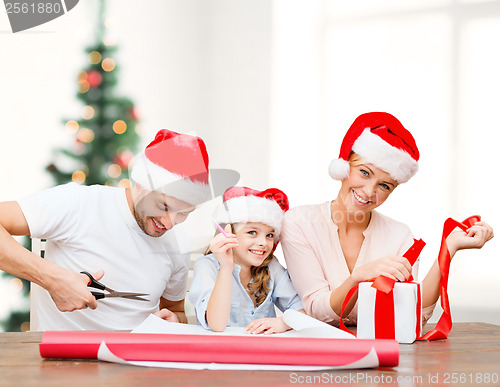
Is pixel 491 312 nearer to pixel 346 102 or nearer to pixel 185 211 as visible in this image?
pixel 346 102

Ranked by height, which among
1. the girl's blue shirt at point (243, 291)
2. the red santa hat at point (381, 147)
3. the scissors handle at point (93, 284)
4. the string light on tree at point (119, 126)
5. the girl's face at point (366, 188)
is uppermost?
the string light on tree at point (119, 126)

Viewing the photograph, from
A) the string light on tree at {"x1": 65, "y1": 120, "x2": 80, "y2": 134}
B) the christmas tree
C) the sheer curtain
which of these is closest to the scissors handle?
the christmas tree

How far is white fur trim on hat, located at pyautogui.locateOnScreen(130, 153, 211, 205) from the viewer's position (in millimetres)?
1420

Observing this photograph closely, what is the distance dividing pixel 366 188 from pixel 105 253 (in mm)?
703

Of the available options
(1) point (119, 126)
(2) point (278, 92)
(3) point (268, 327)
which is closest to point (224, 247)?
(3) point (268, 327)

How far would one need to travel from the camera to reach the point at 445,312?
3.92ft

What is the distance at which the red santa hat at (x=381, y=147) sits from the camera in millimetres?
1514

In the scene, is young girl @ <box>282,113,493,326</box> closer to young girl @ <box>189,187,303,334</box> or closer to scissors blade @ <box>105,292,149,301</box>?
young girl @ <box>189,187,303,334</box>

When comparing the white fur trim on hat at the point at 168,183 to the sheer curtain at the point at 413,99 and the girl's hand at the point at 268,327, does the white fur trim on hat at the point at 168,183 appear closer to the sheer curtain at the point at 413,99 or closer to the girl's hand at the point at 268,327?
the girl's hand at the point at 268,327

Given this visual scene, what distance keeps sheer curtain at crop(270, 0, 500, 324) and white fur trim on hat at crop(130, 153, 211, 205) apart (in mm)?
2228

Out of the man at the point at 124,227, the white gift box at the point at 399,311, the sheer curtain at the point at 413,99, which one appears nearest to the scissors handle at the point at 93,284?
the man at the point at 124,227

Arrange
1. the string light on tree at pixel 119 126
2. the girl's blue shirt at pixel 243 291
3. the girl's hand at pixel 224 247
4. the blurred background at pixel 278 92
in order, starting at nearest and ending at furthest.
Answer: the girl's hand at pixel 224 247
the girl's blue shirt at pixel 243 291
the string light on tree at pixel 119 126
the blurred background at pixel 278 92

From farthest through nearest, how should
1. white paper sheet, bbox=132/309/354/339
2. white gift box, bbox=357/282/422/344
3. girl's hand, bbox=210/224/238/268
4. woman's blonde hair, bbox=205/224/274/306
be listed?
woman's blonde hair, bbox=205/224/274/306 → girl's hand, bbox=210/224/238/268 → white gift box, bbox=357/282/422/344 → white paper sheet, bbox=132/309/354/339

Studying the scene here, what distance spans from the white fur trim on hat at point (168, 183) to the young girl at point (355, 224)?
26 centimetres
